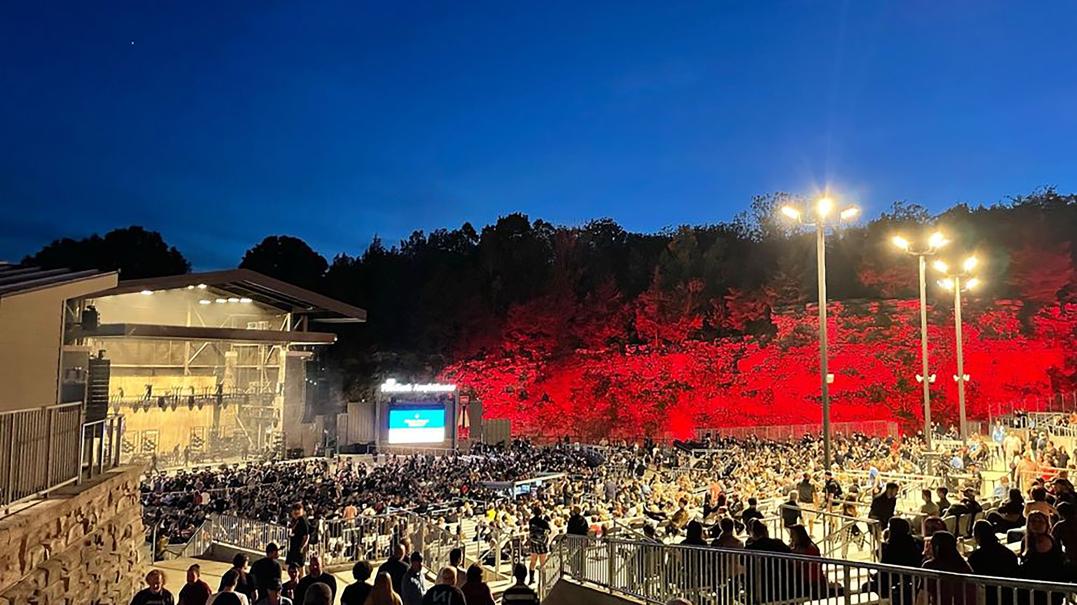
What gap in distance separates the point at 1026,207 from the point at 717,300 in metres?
20.5

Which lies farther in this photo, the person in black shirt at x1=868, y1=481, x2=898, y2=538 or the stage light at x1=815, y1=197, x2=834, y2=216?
the stage light at x1=815, y1=197, x2=834, y2=216

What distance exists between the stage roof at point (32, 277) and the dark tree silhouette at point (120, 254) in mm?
42910

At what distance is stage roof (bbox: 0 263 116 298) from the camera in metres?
9.53

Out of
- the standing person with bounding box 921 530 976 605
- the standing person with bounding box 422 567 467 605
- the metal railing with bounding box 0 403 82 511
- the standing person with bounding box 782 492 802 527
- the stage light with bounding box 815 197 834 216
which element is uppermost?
the stage light with bounding box 815 197 834 216

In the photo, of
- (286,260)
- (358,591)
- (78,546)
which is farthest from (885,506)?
(286,260)

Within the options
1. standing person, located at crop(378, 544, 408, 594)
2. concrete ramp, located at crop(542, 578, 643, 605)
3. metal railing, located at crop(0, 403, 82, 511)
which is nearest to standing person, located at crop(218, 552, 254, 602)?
standing person, located at crop(378, 544, 408, 594)

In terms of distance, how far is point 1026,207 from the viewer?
1753 inches

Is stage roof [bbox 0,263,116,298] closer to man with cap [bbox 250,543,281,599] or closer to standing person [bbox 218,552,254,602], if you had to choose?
standing person [bbox 218,552,254,602]

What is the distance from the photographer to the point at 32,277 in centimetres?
1119

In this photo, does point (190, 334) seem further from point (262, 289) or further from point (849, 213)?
point (849, 213)

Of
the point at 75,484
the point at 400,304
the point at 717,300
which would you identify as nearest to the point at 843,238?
the point at 717,300

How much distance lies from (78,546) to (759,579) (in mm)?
6645

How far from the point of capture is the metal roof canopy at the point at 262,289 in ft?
87.1

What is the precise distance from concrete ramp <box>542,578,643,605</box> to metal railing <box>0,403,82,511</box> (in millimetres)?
5229
